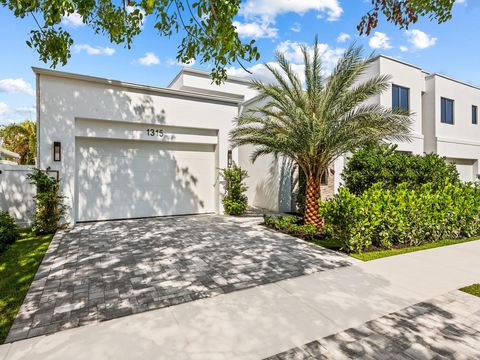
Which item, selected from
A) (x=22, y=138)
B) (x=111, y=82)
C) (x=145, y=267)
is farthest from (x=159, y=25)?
(x=22, y=138)

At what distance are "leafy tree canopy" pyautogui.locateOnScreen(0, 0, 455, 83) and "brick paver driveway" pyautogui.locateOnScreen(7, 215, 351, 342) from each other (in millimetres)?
3657

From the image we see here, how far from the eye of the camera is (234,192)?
1111 cm

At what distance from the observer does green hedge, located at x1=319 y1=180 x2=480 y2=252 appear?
629 cm

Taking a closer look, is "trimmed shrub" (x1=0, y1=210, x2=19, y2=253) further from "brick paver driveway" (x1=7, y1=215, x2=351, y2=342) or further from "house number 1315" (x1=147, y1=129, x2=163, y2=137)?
"house number 1315" (x1=147, y1=129, x2=163, y2=137)

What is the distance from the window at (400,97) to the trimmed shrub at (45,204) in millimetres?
15563

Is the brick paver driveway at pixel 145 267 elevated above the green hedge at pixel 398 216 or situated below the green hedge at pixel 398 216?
below

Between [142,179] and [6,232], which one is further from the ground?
[142,179]

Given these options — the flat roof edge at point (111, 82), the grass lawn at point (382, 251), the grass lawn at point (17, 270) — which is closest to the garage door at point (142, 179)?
the flat roof edge at point (111, 82)

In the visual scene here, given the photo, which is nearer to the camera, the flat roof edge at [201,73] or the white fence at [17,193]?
the white fence at [17,193]

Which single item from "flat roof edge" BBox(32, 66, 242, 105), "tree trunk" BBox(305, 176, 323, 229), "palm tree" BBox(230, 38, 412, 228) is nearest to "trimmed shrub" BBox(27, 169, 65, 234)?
"flat roof edge" BBox(32, 66, 242, 105)

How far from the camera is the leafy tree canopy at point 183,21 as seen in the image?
12.0 feet

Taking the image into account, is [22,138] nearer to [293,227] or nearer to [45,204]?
[45,204]

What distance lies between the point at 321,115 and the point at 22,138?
2649cm

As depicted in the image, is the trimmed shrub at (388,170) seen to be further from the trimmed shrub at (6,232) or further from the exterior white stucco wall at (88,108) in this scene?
the trimmed shrub at (6,232)
